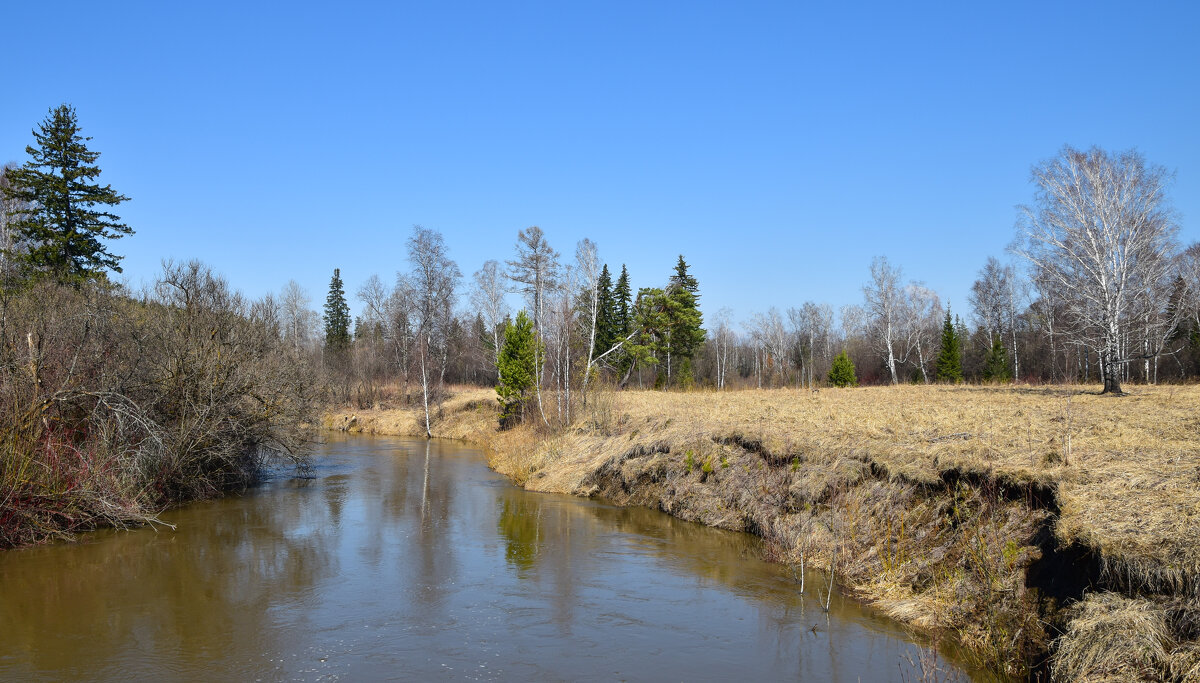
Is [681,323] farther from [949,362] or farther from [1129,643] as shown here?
[1129,643]

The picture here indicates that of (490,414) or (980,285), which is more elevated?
(980,285)

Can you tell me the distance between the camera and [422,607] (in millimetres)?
10672

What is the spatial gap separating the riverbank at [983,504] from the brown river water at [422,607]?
107 centimetres

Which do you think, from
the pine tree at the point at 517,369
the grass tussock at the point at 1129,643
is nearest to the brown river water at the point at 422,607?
the grass tussock at the point at 1129,643

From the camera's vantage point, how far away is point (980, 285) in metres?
63.3

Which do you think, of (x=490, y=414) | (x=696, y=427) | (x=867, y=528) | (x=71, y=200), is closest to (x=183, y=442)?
(x=696, y=427)

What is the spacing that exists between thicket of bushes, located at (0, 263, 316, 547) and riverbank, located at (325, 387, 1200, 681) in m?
9.47

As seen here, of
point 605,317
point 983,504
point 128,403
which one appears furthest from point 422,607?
point 605,317

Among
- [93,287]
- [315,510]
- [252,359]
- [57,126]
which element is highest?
[57,126]

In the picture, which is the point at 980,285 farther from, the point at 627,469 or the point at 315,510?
the point at 315,510

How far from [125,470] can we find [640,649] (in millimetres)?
12413

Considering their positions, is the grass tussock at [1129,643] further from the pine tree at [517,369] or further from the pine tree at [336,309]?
the pine tree at [336,309]

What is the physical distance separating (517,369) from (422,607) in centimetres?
2356

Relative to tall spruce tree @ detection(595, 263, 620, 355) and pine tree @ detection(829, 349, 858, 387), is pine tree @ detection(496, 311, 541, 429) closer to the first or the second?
tall spruce tree @ detection(595, 263, 620, 355)
